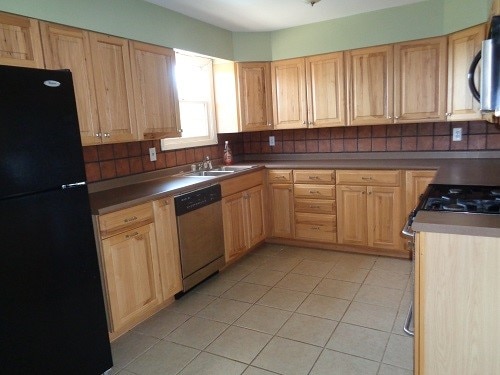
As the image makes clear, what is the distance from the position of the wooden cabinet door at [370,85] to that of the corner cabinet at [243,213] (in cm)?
118

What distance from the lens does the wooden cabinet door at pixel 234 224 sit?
3311mm

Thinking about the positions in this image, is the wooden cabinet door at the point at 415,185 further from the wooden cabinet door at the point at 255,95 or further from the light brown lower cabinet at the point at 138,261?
the light brown lower cabinet at the point at 138,261

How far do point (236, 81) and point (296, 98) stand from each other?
2.15 feet

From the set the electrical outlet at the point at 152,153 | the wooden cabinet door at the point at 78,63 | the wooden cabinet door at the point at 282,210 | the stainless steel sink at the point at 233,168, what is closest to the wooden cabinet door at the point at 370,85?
the wooden cabinet door at the point at 282,210

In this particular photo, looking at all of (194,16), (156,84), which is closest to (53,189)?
(156,84)

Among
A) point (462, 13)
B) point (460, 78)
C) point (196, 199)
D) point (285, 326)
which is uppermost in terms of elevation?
point (462, 13)

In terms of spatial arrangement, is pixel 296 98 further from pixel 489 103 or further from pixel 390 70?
pixel 489 103

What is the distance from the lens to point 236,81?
384cm

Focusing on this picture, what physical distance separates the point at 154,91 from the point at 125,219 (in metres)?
1.10

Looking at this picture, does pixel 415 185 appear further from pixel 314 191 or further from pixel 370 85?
pixel 370 85

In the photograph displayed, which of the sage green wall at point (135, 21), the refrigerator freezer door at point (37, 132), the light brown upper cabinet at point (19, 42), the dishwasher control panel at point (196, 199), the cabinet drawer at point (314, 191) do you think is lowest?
the cabinet drawer at point (314, 191)

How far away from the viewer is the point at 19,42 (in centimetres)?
197

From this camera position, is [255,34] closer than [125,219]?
No

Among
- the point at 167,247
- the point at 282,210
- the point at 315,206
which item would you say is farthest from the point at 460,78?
the point at 167,247
